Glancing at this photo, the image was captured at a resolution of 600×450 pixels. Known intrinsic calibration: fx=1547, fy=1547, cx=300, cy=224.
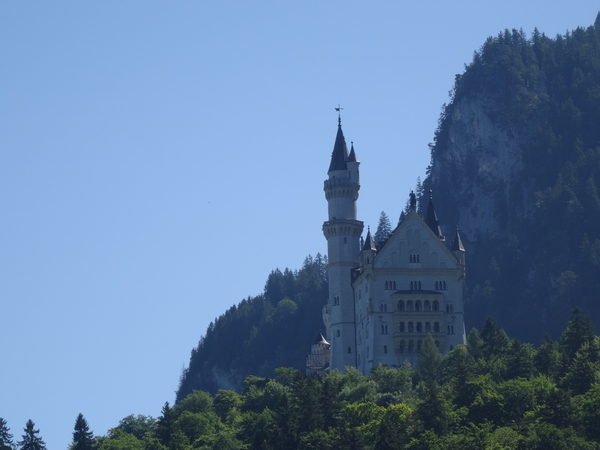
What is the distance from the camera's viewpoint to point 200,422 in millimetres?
122250

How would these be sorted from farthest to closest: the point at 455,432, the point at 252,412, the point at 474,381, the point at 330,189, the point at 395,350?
the point at 330,189
the point at 395,350
the point at 252,412
the point at 474,381
the point at 455,432

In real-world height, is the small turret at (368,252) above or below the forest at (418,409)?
above

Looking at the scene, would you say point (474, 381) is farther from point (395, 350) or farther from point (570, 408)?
point (395, 350)

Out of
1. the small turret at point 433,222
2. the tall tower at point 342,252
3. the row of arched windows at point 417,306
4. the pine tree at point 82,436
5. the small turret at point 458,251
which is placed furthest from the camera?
the small turret at point 433,222

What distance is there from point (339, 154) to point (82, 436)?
41.0 m

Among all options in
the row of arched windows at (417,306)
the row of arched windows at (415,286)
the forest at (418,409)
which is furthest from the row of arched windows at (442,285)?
the forest at (418,409)

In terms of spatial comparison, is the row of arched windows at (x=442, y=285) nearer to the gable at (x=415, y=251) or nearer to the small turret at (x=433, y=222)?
the gable at (x=415, y=251)

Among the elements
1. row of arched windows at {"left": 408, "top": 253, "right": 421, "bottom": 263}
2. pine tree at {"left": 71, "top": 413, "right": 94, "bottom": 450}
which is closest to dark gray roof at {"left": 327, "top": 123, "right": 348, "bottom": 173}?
row of arched windows at {"left": 408, "top": 253, "right": 421, "bottom": 263}

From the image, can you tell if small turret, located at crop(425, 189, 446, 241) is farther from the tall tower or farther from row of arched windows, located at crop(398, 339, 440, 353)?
row of arched windows, located at crop(398, 339, 440, 353)

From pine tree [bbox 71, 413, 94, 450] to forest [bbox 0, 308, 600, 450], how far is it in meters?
0.09

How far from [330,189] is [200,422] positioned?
31757 millimetres

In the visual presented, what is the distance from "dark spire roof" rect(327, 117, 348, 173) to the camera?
14662 cm

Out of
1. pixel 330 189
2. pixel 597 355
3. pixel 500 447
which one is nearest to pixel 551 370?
pixel 597 355

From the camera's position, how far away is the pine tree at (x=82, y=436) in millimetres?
121312
